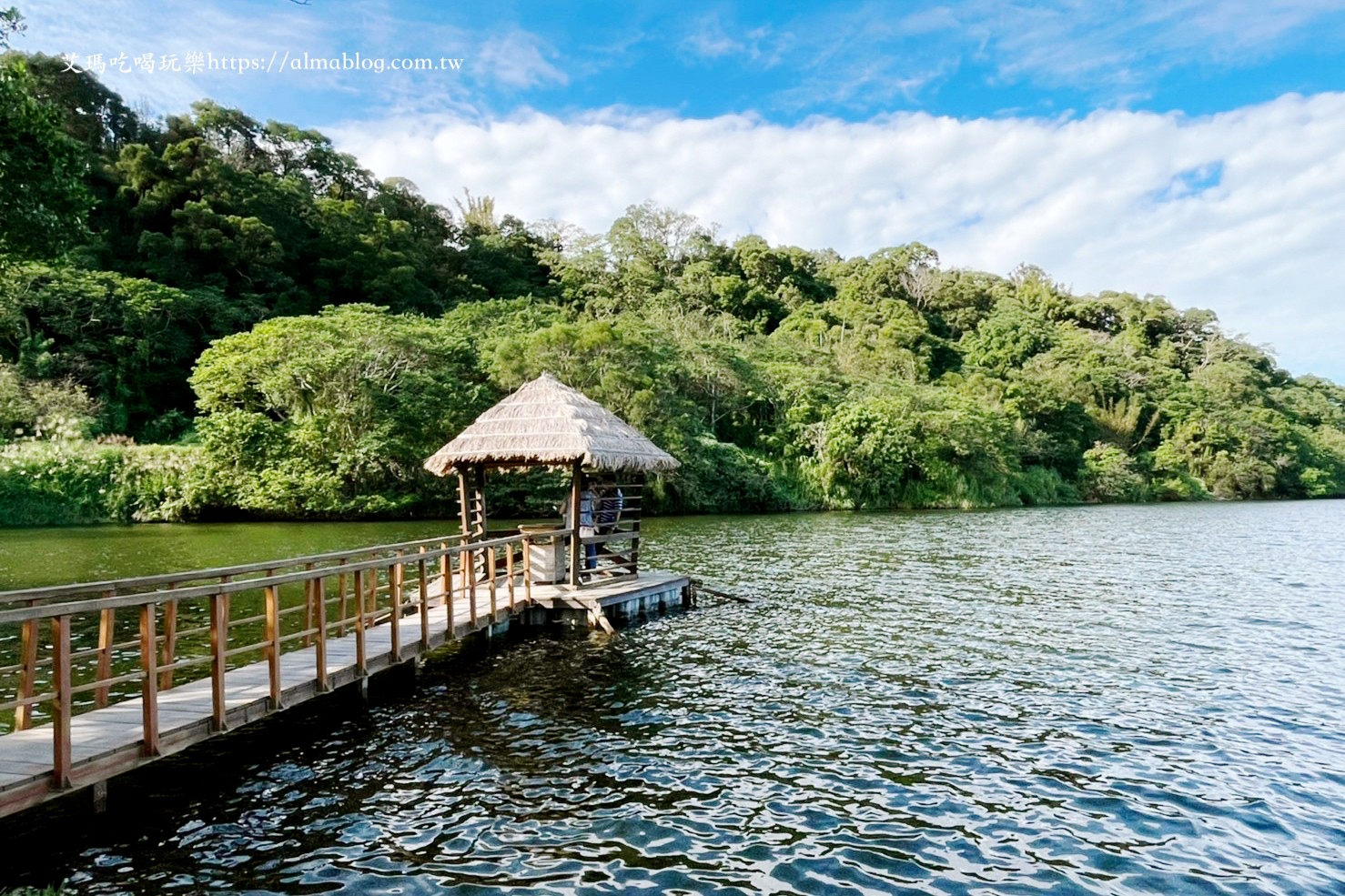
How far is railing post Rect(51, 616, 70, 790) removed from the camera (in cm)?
639

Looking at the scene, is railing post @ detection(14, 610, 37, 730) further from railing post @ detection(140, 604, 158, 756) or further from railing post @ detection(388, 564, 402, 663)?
railing post @ detection(388, 564, 402, 663)

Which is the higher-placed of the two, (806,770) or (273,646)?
(273,646)

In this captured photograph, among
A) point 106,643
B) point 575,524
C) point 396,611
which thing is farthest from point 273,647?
point 575,524

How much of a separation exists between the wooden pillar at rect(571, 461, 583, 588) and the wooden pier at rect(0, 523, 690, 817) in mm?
324

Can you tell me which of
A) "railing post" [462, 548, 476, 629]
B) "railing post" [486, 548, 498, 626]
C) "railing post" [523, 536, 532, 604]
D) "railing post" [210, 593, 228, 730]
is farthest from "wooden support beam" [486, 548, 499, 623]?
"railing post" [210, 593, 228, 730]

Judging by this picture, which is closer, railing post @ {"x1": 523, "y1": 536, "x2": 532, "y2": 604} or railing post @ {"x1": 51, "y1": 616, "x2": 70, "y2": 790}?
railing post @ {"x1": 51, "y1": 616, "x2": 70, "y2": 790}

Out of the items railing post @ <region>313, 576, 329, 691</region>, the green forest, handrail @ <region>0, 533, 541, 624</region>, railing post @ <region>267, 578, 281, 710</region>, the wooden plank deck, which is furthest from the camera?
the green forest

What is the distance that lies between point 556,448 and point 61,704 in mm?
9881

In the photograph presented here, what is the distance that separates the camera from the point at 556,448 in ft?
51.8

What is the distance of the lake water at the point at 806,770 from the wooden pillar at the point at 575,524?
1639mm

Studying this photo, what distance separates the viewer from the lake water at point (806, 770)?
6438 mm

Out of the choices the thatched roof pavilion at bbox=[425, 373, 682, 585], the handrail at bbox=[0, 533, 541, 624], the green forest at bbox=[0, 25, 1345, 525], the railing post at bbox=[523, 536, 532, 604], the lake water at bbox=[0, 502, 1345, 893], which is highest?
→ the green forest at bbox=[0, 25, 1345, 525]

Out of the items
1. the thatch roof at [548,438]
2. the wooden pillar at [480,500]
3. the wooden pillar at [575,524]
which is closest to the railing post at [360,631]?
the thatch roof at [548,438]

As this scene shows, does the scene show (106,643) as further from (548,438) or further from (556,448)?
(548,438)
